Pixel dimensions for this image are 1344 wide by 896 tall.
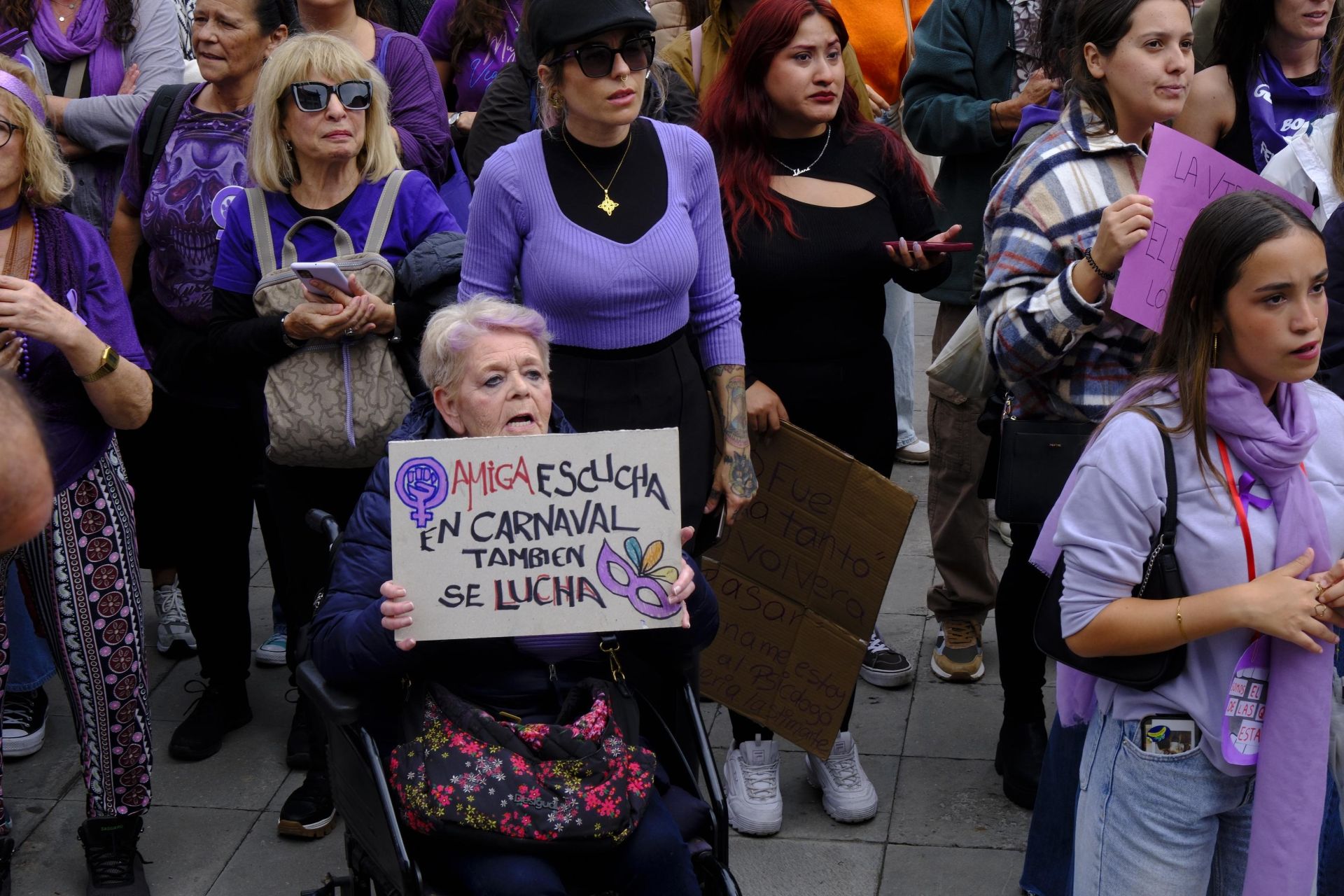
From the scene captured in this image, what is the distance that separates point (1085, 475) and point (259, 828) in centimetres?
264

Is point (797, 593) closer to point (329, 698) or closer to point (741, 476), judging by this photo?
point (741, 476)

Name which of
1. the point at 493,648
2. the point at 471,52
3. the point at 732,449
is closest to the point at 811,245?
the point at 732,449

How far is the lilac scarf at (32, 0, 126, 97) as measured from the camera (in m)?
5.23

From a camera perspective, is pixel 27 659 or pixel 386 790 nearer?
pixel 386 790

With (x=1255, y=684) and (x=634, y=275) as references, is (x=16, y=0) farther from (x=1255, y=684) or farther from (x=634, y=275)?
(x=1255, y=684)

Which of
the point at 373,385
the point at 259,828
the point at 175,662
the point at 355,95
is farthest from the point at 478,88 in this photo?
the point at 259,828

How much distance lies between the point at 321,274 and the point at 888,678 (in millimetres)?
2209

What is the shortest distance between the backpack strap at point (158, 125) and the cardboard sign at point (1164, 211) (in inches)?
108

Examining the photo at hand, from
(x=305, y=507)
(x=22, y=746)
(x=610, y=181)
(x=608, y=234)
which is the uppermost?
(x=610, y=181)

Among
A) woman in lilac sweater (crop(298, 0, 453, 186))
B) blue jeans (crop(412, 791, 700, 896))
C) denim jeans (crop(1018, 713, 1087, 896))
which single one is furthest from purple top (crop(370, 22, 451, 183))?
denim jeans (crop(1018, 713, 1087, 896))

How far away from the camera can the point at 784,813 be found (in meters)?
4.39

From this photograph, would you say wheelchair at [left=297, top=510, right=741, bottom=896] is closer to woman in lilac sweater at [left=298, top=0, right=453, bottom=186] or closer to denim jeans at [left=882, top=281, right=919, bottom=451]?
woman in lilac sweater at [left=298, top=0, right=453, bottom=186]

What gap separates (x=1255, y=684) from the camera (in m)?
2.80

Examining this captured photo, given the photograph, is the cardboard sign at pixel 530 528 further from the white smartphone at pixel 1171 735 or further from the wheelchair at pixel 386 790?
the white smartphone at pixel 1171 735
